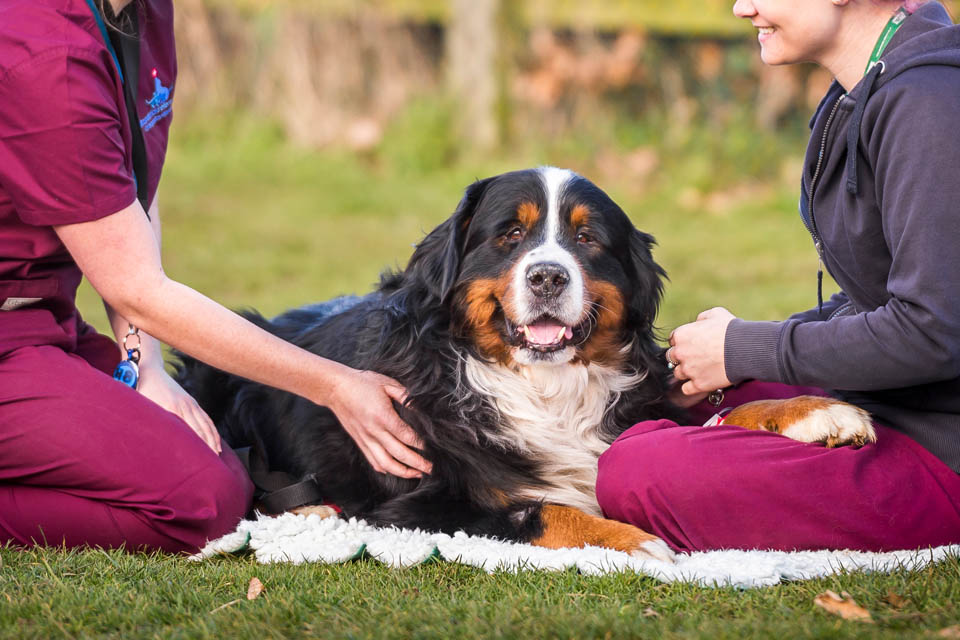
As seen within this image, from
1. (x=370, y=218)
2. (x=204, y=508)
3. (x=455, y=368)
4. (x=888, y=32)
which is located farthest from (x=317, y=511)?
(x=370, y=218)

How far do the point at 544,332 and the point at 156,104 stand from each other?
1.40 metres

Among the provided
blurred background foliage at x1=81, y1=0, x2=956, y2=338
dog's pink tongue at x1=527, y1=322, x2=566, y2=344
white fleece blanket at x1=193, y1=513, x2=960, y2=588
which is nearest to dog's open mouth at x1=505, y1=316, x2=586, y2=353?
dog's pink tongue at x1=527, y1=322, x2=566, y2=344

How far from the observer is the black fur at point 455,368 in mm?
3131

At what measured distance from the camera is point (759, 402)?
10.3ft

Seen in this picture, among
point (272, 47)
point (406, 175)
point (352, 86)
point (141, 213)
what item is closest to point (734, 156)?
point (406, 175)

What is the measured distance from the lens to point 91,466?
289 cm

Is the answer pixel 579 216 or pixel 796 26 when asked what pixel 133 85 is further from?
pixel 796 26

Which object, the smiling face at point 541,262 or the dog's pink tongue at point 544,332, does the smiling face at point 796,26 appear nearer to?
the smiling face at point 541,262

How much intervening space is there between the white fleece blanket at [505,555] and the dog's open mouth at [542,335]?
22.7 inches

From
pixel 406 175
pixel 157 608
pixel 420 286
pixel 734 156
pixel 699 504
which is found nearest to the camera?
pixel 157 608

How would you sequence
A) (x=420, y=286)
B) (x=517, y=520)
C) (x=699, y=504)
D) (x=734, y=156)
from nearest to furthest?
(x=699, y=504)
(x=517, y=520)
(x=420, y=286)
(x=734, y=156)

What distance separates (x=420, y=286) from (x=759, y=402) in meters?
1.05

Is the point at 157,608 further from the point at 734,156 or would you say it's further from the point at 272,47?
the point at 272,47

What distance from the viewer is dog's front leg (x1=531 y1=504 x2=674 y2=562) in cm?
277
